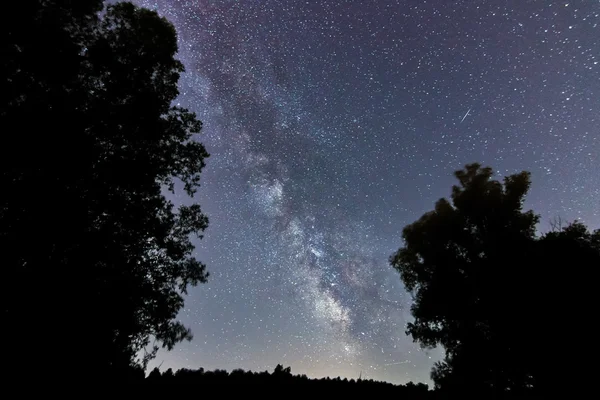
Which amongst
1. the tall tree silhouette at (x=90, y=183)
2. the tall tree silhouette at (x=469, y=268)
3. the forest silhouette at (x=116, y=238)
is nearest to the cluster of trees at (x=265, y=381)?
the forest silhouette at (x=116, y=238)

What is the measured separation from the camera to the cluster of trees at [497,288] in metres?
15.1

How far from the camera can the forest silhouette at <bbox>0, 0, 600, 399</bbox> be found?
917cm

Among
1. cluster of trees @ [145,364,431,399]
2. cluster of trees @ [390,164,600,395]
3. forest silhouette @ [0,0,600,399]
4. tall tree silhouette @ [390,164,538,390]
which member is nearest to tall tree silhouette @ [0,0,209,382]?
forest silhouette @ [0,0,600,399]

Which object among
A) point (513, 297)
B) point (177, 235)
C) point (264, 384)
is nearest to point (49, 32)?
point (177, 235)

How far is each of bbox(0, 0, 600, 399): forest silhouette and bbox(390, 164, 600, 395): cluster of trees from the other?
91 mm

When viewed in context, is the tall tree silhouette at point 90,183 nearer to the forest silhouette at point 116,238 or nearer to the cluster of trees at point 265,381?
the forest silhouette at point 116,238

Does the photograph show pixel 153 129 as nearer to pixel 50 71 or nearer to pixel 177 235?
pixel 50 71

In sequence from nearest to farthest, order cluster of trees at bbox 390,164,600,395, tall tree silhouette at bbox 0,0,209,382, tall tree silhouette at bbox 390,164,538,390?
tall tree silhouette at bbox 0,0,209,382 → cluster of trees at bbox 390,164,600,395 → tall tree silhouette at bbox 390,164,538,390

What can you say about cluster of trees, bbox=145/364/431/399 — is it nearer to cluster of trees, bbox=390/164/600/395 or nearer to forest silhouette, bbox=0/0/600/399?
forest silhouette, bbox=0/0/600/399

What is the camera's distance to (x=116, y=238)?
11.6m

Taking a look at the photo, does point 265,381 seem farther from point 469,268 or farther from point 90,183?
point 469,268

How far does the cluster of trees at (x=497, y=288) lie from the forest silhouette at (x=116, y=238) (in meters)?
0.09

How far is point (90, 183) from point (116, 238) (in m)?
2.28

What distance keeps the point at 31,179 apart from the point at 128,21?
765 centimetres
